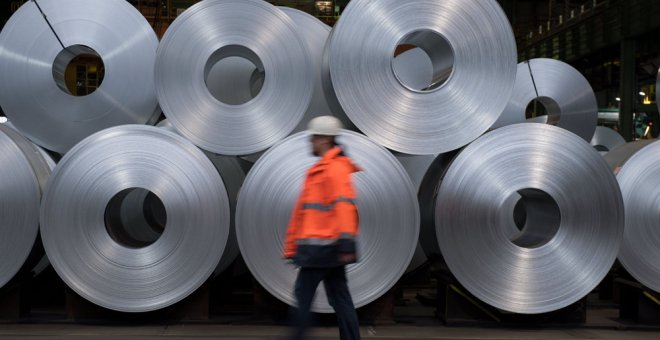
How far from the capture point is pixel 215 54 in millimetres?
5758

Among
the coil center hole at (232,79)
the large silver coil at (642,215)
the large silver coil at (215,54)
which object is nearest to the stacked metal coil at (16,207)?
the large silver coil at (215,54)

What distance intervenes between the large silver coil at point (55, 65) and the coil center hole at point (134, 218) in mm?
650

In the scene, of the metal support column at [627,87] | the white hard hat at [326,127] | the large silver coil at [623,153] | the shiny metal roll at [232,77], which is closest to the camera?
the white hard hat at [326,127]

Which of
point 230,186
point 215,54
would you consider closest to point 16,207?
point 230,186

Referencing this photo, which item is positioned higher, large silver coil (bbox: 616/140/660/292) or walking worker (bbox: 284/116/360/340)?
walking worker (bbox: 284/116/360/340)

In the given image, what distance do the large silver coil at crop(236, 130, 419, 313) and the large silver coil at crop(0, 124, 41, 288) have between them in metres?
1.40

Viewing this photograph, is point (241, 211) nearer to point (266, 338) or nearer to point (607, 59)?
point (266, 338)

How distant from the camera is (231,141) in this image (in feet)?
18.4

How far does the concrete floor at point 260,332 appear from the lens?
523 cm

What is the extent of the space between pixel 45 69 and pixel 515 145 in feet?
11.2

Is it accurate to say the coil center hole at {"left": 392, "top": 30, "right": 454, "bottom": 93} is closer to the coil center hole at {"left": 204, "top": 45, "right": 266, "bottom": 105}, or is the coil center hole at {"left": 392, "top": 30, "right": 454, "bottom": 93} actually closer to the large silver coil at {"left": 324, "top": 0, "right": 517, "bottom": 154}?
the large silver coil at {"left": 324, "top": 0, "right": 517, "bottom": 154}

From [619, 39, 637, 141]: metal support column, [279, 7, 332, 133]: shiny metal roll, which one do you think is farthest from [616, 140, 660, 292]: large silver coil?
[619, 39, 637, 141]: metal support column

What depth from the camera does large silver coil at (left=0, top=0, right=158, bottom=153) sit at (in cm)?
614

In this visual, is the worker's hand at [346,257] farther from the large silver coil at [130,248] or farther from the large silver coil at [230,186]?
the large silver coil at [230,186]
